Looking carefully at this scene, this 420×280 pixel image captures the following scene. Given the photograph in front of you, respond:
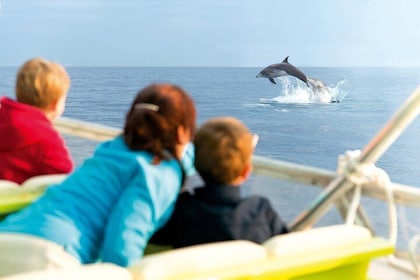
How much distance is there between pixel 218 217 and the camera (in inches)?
70.6

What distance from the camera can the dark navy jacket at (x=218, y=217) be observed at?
70.7 inches

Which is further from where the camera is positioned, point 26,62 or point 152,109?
point 26,62

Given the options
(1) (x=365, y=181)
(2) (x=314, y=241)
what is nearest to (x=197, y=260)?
(2) (x=314, y=241)

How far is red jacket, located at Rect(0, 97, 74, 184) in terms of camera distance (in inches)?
89.7

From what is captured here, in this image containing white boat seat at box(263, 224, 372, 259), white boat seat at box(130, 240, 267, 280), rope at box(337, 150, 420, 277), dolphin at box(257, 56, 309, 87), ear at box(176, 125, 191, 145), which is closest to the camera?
white boat seat at box(130, 240, 267, 280)

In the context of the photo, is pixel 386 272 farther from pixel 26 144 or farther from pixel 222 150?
pixel 26 144

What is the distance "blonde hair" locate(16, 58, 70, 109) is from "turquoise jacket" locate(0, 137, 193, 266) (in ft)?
1.60

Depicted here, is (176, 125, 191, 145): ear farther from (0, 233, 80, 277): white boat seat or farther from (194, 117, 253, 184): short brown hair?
(0, 233, 80, 277): white boat seat

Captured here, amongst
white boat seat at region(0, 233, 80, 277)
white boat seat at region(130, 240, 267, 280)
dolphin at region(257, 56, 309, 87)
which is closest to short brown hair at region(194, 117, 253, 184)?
white boat seat at region(130, 240, 267, 280)

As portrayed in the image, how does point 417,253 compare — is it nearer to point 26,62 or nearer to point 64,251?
point 64,251

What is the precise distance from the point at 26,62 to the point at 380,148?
99cm

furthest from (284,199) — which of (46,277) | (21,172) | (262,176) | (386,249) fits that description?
(46,277)

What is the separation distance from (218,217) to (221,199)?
→ 0.04 meters

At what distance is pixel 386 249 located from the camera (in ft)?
6.17
